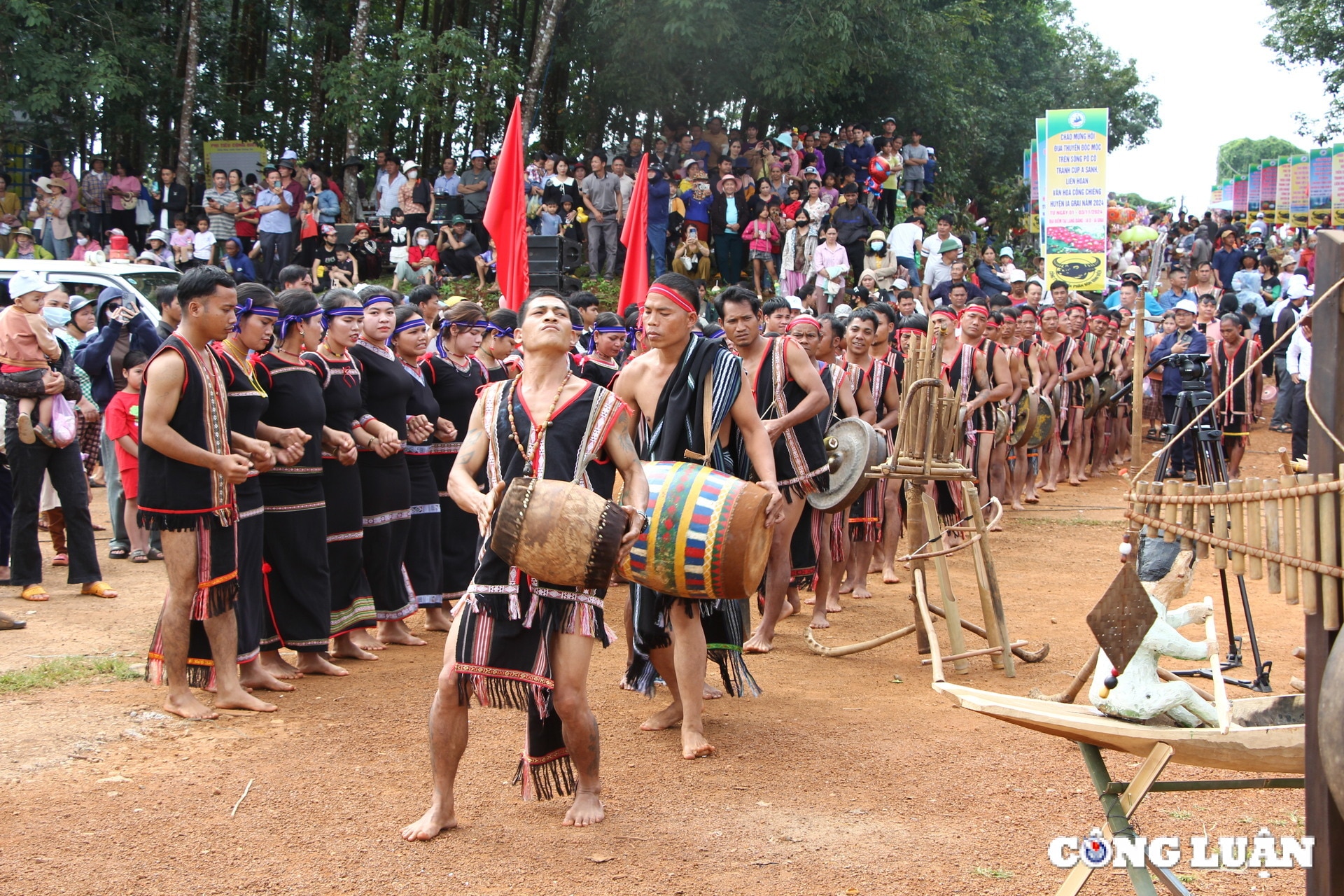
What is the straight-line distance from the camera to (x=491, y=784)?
502 cm

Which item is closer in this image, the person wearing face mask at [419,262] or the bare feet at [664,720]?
the bare feet at [664,720]

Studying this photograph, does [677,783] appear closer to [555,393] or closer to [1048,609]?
[555,393]

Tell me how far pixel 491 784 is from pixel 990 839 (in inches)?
77.9

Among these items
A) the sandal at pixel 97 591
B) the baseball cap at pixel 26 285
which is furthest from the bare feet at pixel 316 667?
the baseball cap at pixel 26 285

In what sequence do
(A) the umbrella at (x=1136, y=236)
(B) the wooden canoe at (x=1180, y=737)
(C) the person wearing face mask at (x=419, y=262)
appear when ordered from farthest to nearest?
1. (A) the umbrella at (x=1136, y=236)
2. (C) the person wearing face mask at (x=419, y=262)
3. (B) the wooden canoe at (x=1180, y=737)

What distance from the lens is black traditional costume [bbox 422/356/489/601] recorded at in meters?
7.74

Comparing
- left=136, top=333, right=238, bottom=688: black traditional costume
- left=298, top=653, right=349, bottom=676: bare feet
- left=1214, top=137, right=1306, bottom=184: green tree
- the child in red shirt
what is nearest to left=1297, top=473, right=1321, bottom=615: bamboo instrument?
left=136, top=333, right=238, bottom=688: black traditional costume

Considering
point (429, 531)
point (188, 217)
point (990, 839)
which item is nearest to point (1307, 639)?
point (990, 839)

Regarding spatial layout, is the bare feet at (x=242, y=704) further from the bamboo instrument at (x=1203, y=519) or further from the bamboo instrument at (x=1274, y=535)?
the bamboo instrument at (x=1274, y=535)

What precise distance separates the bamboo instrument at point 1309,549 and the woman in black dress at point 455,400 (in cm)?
562

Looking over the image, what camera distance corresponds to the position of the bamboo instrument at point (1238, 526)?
291 centimetres

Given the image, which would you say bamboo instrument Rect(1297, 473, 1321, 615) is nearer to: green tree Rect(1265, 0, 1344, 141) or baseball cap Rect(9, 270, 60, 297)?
baseball cap Rect(9, 270, 60, 297)

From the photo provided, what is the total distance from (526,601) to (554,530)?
0.39m

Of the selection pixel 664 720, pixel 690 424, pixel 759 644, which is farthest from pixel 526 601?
pixel 759 644
